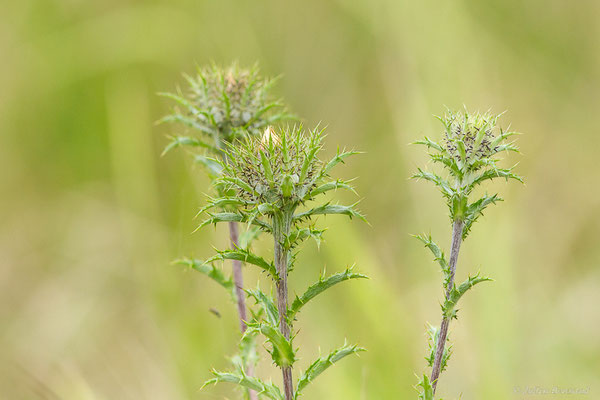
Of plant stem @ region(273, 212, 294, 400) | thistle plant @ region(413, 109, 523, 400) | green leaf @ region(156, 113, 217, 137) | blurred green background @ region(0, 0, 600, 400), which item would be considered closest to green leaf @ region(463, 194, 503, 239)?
thistle plant @ region(413, 109, 523, 400)

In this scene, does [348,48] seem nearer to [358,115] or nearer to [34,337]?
[358,115]

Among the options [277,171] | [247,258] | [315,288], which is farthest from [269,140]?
[315,288]

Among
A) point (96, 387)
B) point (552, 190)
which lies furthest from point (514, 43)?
point (96, 387)

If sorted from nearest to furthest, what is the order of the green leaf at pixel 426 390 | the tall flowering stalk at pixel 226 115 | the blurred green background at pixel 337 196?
the green leaf at pixel 426 390 → the tall flowering stalk at pixel 226 115 → the blurred green background at pixel 337 196

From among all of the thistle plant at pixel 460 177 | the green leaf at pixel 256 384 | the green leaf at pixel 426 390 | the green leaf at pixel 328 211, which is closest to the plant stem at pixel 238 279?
the green leaf at pixel 256 384

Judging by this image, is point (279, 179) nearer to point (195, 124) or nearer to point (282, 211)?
point (282, 211)

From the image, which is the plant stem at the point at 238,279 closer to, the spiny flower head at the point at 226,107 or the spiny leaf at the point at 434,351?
the spiny flower head at the point at 226,107
